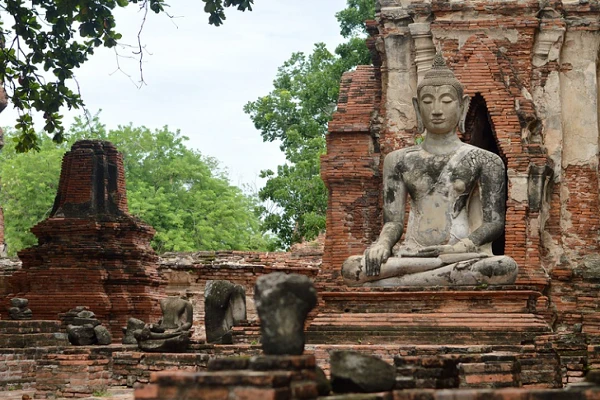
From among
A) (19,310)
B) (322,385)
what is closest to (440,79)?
(322,385)

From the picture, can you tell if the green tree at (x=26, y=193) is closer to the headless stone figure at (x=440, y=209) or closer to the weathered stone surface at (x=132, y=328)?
the weathered stone surface at (x=132, y=328)

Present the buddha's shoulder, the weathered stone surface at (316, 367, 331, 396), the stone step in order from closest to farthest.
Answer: the weathered stone surface at (316, 367, 331, 396) < the stone step < the buddha's shoulder

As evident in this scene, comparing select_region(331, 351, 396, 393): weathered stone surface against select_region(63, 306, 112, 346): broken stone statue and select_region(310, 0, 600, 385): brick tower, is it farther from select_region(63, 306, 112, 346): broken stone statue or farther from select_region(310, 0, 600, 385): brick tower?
select_region(310, 0, 600, 385): brick tower

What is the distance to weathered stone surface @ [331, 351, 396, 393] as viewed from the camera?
18.9ft

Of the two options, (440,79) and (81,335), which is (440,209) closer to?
(440,79)

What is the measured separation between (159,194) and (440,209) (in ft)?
81.7

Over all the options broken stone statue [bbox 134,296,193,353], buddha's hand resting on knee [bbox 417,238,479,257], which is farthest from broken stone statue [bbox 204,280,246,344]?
buddha's hand resting on knee [bbox 417,238,479,257]

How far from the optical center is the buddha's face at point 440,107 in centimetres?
1169

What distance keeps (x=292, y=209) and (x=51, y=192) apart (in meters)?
10.7

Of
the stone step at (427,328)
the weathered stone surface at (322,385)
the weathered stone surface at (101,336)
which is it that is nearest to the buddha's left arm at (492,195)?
the stone step at (427,328)

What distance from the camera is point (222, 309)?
1409cm

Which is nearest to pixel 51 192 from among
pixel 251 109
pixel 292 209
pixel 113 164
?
pixel 251 109

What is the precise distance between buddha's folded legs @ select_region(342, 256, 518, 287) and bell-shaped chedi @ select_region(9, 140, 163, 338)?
848 centimetres

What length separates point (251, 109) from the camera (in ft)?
98.4
